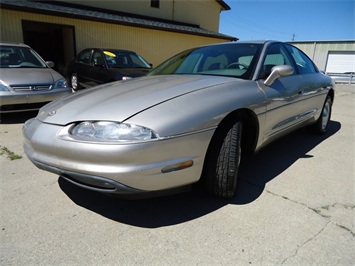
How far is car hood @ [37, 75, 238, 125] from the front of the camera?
1.87 metres

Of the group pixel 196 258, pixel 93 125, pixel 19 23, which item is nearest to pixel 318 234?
pixel 196 258

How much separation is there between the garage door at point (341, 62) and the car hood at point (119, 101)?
27.1m

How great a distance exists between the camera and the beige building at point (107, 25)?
9148 mm

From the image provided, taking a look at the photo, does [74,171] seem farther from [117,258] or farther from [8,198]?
[8,198]

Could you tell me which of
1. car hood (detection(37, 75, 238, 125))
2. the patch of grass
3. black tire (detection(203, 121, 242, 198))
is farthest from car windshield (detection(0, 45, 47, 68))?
black tire (detection(203, 121, 242, 198))

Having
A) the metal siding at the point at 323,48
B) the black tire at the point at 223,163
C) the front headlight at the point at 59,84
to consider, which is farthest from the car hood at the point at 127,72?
the metal siding at the point at 323,48

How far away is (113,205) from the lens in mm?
2246

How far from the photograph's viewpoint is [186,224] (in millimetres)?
2016

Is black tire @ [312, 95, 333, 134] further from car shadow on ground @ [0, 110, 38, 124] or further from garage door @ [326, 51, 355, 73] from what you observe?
garage door @ [326, 51, 355, 73]

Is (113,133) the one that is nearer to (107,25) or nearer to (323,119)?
(323,119)

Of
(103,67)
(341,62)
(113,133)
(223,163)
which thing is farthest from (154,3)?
(341,62)

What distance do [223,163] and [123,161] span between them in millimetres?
841

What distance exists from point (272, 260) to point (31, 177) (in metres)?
2.39

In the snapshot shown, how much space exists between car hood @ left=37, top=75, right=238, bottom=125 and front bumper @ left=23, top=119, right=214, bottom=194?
0.58 feet
